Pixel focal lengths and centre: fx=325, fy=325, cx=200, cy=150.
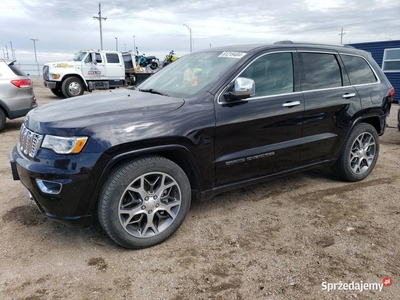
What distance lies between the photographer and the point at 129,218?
2.77 m

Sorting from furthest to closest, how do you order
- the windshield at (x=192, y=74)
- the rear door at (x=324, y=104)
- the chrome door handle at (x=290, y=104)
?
the rear door at (x=324, y=104), the chrome door handle at (x=290, y=104), the windshield at (x=192, y=74)

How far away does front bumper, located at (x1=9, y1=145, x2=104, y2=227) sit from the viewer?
8.16 ft

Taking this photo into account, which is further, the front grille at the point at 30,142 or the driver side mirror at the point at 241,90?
the driver side mirror at the point at 241,90

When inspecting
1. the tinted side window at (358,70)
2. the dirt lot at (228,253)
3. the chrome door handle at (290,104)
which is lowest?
the dirt lot at (228,253)

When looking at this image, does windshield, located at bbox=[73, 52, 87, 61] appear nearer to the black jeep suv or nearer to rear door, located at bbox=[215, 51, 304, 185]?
the black jeep suv

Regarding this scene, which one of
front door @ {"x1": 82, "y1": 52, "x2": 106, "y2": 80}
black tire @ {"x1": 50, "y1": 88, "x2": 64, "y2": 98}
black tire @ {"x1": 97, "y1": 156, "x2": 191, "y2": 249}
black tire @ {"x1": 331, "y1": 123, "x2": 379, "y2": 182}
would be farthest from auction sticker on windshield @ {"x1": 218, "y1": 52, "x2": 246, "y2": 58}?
Answer: front door @ {"x1": 82, "y1": 52, "x2": 106, "y2": 80}

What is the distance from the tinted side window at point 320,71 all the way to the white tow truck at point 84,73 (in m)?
13.1

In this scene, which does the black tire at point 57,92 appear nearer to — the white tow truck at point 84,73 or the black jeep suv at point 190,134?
the white tow truck at point 84,73

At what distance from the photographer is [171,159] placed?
3055 mm

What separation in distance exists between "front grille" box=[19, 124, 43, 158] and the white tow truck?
42.7 feet

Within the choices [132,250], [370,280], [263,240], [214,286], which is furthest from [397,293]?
[132,250]

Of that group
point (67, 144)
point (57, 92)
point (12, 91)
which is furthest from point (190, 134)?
point (57, 92)

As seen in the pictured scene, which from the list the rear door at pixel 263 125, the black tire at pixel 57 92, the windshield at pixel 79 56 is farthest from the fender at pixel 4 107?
the windshield at pixel 79 56

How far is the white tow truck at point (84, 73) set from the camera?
48.7 feet
